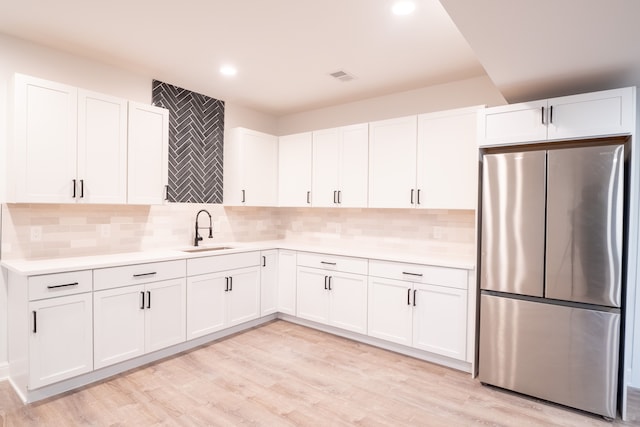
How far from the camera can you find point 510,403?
2580mm

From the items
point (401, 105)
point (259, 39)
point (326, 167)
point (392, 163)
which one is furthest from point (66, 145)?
point (401, 105)

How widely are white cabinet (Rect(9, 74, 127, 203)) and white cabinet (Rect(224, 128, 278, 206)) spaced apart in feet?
4.45

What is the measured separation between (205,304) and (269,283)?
918 millimetres

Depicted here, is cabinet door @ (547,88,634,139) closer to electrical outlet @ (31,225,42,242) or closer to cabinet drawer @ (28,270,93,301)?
cabinet drawer @ (28,270,93,301)

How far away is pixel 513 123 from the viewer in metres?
2.69

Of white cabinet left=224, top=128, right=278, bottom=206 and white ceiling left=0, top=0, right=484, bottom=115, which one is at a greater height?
white ceiling left=0, top=0, right=484, bottom=115

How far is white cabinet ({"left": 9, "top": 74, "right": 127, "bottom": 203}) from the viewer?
2617 mm

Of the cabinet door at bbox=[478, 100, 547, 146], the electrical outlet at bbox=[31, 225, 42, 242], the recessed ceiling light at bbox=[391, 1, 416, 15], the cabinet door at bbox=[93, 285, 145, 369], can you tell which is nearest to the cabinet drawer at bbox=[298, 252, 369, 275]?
the cabinet door at bbox=[478, 100, 547, 146]

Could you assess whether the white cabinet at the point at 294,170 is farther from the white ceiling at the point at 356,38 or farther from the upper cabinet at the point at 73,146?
the upper cabinet at the point at 73,146

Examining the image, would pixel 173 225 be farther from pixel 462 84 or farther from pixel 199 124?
pixel 462 84

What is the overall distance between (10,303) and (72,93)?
1.73m

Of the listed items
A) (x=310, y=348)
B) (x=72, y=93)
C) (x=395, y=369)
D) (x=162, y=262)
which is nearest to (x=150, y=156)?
(x=72, y=93)

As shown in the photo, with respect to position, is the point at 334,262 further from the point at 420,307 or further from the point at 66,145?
the point at 66,145

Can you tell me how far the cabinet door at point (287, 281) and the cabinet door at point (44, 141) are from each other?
7.39 feet
